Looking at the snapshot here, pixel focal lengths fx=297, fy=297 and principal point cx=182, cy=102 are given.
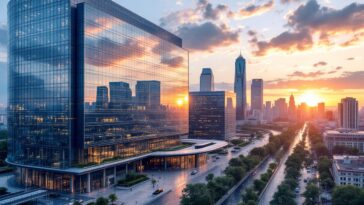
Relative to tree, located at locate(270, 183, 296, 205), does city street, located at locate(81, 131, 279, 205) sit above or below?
below

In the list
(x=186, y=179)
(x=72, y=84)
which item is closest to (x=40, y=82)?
(x=72, y=84)

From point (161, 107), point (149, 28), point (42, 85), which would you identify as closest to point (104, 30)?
point (42, 85)

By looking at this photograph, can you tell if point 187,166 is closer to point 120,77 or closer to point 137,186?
point 137,186

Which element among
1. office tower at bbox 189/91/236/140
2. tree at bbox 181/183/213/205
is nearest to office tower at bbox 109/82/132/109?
tree at bbox 181/183/213/205

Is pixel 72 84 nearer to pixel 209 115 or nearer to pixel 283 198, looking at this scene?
pixel 283 198

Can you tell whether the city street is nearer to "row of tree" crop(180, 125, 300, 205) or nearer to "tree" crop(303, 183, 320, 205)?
"row of tree" crop(180, 125, 300, 205)

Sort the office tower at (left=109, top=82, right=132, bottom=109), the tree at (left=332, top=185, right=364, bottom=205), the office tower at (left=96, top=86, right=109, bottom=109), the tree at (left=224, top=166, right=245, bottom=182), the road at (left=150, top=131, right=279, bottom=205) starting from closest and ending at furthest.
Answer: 1. the tree at (left=332, top=185, right=364, bottom=205)
2. the road at (left=150, top=131, right=279, bottom=205)
3. the tree at (left=224, top=166, right=245, bottom=182)
4. the office tower at (left=96, top=86, right=109, bottom=109)
5. the office tower at (left=109, top=82, right=132, bottom=109)
